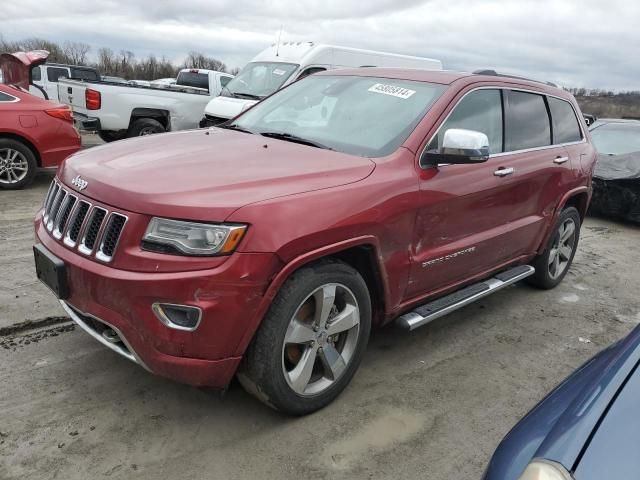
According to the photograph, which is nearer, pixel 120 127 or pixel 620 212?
pixel 620 212

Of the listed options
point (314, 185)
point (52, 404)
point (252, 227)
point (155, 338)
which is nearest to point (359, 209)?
point (314, 185)

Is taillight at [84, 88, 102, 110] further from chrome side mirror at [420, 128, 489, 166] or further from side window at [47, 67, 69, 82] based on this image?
side window at [47, 67, 69, 82]

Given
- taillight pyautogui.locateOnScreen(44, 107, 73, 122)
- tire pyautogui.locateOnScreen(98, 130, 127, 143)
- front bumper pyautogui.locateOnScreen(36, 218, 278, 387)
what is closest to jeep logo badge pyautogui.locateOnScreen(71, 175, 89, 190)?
front bumper pyautogui.locateOnScreen(36, 218, 278, 387)

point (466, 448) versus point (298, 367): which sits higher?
point (298, 367)

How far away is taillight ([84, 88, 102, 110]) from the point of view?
9922 millimetres

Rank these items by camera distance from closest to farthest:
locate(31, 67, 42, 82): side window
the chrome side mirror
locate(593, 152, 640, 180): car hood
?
the chrome side mirror < locate(593, 152, 640, 180): car hood < locate(31, 67, 42, 82): side window

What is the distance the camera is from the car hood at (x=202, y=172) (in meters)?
2.47

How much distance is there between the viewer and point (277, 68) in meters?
10.8

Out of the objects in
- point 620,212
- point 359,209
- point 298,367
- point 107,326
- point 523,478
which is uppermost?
point 359,209

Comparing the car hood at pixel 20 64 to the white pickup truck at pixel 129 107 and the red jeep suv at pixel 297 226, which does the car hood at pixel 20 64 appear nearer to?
the white pickup truck at pixel 129 107

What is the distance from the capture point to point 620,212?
8.43m

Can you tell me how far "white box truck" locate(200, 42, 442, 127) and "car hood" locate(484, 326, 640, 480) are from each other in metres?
8.63

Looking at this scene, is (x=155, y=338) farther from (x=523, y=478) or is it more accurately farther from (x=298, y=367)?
(x=523, y=478)

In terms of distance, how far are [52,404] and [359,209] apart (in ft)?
6.27
